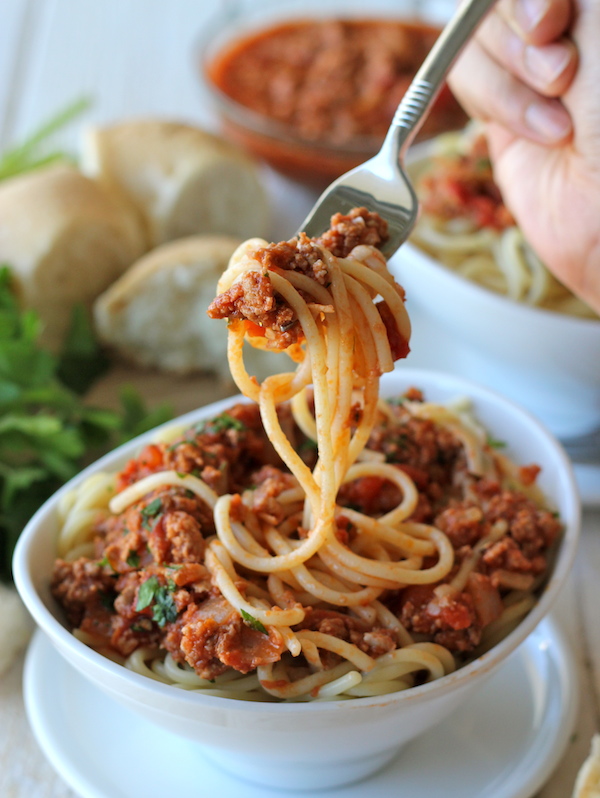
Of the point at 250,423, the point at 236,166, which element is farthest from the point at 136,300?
the point at 250,423

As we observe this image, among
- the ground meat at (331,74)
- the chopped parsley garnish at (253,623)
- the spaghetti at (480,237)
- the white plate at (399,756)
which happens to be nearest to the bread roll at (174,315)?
the spaghetti at (480,237)

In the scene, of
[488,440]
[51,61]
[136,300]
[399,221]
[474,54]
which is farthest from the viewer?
[51,61]

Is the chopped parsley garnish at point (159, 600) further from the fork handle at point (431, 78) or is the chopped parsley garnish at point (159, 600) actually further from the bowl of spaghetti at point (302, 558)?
the fork handle at point (431, 78)

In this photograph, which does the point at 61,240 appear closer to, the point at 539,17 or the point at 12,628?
the point at 12,628

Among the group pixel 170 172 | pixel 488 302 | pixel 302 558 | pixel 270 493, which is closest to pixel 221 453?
pixel 270 493

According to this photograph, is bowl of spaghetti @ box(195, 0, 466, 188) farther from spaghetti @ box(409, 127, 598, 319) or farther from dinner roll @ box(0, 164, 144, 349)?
dinner roll @ box(0, 164, 144, 349)

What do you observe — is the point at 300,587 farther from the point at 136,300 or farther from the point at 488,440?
the point at 136,300
